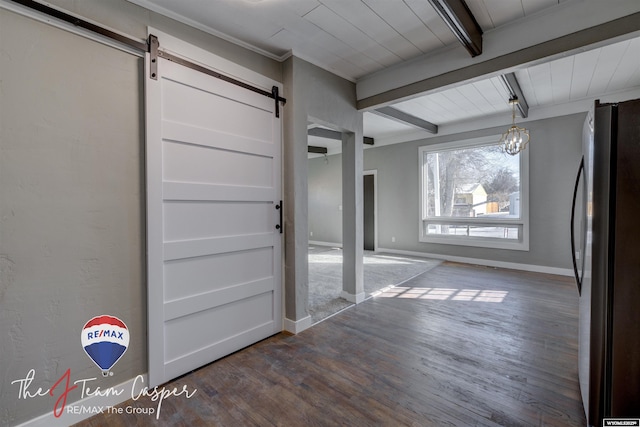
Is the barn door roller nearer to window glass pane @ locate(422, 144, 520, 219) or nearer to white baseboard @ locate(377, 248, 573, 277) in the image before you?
window glass pane @ locate(422, 144, 520, 219)

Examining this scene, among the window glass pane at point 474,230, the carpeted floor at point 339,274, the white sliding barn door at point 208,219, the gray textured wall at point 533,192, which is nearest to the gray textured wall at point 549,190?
the gray textured wall at point 533,192

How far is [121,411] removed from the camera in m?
1.66

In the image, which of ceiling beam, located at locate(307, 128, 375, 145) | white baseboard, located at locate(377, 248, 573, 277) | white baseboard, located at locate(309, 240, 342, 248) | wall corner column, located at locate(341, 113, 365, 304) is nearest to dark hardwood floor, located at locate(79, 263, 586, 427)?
wall corner column, located at locate(341, 113, 365, 304)

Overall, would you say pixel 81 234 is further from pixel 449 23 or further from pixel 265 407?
pixel 449 23

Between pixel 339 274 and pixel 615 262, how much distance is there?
3.69 m

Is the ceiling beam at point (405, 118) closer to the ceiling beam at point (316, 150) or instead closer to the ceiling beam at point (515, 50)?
the ceiling beam at point (515, 50)

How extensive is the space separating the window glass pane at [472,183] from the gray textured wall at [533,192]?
255mm

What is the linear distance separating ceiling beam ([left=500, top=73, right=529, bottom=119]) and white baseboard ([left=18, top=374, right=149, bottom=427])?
429 centimetres

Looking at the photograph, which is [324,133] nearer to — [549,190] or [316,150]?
[316,150]

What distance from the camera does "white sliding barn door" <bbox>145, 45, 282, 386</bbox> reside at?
1.87m

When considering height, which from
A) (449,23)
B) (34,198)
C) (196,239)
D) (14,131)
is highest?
(449,23)

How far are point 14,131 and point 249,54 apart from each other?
66.6 inches

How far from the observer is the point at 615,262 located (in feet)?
4.06

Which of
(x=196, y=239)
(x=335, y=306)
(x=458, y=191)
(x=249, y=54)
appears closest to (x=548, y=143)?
Answer: (x=458, y=191)
